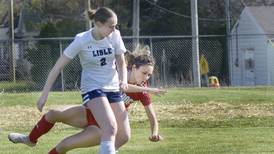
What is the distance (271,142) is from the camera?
10.8 m

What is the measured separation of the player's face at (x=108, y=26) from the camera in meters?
7.29

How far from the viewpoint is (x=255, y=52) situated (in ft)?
128

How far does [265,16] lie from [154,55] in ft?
34.5

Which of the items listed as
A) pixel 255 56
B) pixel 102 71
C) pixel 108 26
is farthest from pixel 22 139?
pixel 255 56

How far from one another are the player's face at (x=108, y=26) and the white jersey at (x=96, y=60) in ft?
0.51

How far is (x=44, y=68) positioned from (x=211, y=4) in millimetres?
19614

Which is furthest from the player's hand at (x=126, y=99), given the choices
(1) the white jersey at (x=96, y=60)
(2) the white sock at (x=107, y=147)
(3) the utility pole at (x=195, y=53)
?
(3) the utility pole at (x=195, y=53)

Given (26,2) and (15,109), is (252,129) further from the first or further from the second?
(26,2)

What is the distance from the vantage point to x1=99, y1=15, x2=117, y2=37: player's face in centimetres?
729

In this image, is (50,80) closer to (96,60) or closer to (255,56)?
(96,60)

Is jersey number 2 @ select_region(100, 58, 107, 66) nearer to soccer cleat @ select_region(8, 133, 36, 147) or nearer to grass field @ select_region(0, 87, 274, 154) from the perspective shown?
soccer cleat @ select_region(8, 133, 36, 147)

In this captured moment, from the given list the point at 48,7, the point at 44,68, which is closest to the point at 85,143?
the point at 44,68

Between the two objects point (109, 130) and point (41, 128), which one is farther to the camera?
point (41, 128)

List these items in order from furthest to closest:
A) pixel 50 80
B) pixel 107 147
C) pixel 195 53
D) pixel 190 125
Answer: pixel 195 53 → pixel 190 125 → pixel 50 80 → pixel 107 147
